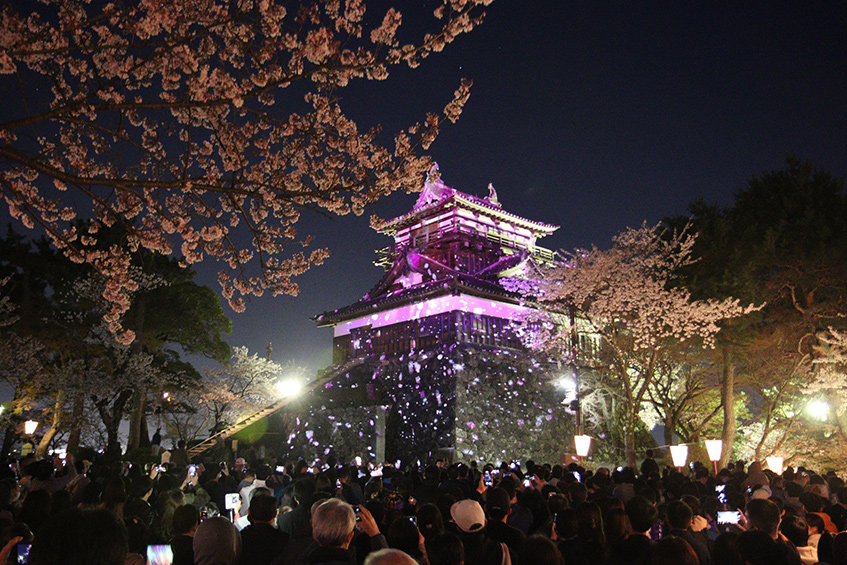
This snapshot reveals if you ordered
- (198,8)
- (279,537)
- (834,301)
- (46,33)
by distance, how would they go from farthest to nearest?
1. (834,301)
2. (198,8)
3. (46,33)
4. (279,537)

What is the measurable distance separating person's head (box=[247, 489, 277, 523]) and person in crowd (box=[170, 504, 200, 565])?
1.52 ft

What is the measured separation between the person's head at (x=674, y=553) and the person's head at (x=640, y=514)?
1.13 metres

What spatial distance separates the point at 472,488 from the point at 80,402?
2656 centimetres

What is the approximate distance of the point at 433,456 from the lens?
906 inches

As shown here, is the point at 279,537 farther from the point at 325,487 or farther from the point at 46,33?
the point at 46,33

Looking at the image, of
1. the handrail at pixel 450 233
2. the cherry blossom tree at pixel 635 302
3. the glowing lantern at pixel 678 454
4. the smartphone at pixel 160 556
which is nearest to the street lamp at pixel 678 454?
the glowing lantern at pixel 678 454

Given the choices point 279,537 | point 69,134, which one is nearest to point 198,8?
point 69,134

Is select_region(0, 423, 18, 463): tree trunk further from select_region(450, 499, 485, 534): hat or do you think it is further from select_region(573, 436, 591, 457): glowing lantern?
select_region(450, 499, 485, 534): hat

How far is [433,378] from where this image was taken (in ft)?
80.6

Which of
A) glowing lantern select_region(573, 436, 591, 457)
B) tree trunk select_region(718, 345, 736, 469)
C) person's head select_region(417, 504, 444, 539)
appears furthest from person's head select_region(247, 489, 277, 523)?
tree trunk select_region(718, 345, 736, 469)

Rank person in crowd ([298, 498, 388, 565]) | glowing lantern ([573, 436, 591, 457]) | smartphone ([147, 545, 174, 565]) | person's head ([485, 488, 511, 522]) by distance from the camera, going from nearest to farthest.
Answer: person in crowd ([298, 498, 388, 565]) < smartphone ([147, 545, 174, 565]) < person's head ([485, 488, 511, 522]) < glowing lantern ([573, 436, 591, 457])

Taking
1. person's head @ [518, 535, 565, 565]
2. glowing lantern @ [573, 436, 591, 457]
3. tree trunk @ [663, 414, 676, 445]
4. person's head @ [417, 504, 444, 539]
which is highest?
tree trunk @ [663, 414, 676, 445]

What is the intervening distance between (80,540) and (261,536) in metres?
2.64

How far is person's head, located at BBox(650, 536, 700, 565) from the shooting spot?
3.77 meters
